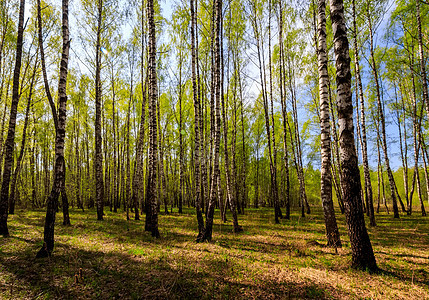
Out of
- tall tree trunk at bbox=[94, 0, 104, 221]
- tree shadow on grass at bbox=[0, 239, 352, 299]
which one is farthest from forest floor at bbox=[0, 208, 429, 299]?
tall tree trunk at bbox=[94, 0, 104, 221]

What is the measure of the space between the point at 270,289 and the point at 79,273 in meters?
3.97

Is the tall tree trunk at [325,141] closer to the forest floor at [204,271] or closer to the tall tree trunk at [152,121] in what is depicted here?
the forest floor at [204,271]

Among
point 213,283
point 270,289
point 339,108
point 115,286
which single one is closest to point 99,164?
point 115,286

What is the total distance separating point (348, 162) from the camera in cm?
463

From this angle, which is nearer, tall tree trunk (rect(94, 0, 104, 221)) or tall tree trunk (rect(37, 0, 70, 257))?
tall tree trunk (rect(37, 0, 70, 257))

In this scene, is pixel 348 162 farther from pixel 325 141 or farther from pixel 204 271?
pixel 204 271

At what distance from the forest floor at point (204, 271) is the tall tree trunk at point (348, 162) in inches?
16.6

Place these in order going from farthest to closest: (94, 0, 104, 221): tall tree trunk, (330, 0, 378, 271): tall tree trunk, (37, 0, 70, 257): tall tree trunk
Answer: (94, 0, 104, 221): tall tree trunk
(37, 0, 70, 257): tall tree trunk
(330, 0, 378, 271): tall tree trunk

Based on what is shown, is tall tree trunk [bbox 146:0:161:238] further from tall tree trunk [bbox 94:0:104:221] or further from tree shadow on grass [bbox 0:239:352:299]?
tall tree trunk [bbox 94:0:104:221]

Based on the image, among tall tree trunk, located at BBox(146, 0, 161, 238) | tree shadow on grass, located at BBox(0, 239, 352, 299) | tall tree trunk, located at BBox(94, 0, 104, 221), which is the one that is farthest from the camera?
tall tree trunk, located at BBox(94, 0, 104, 221)

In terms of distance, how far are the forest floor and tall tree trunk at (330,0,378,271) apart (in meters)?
0.42

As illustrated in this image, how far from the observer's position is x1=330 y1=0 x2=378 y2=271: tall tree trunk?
14.7 ft

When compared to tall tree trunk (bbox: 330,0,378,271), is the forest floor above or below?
below

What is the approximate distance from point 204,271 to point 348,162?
4.19m
